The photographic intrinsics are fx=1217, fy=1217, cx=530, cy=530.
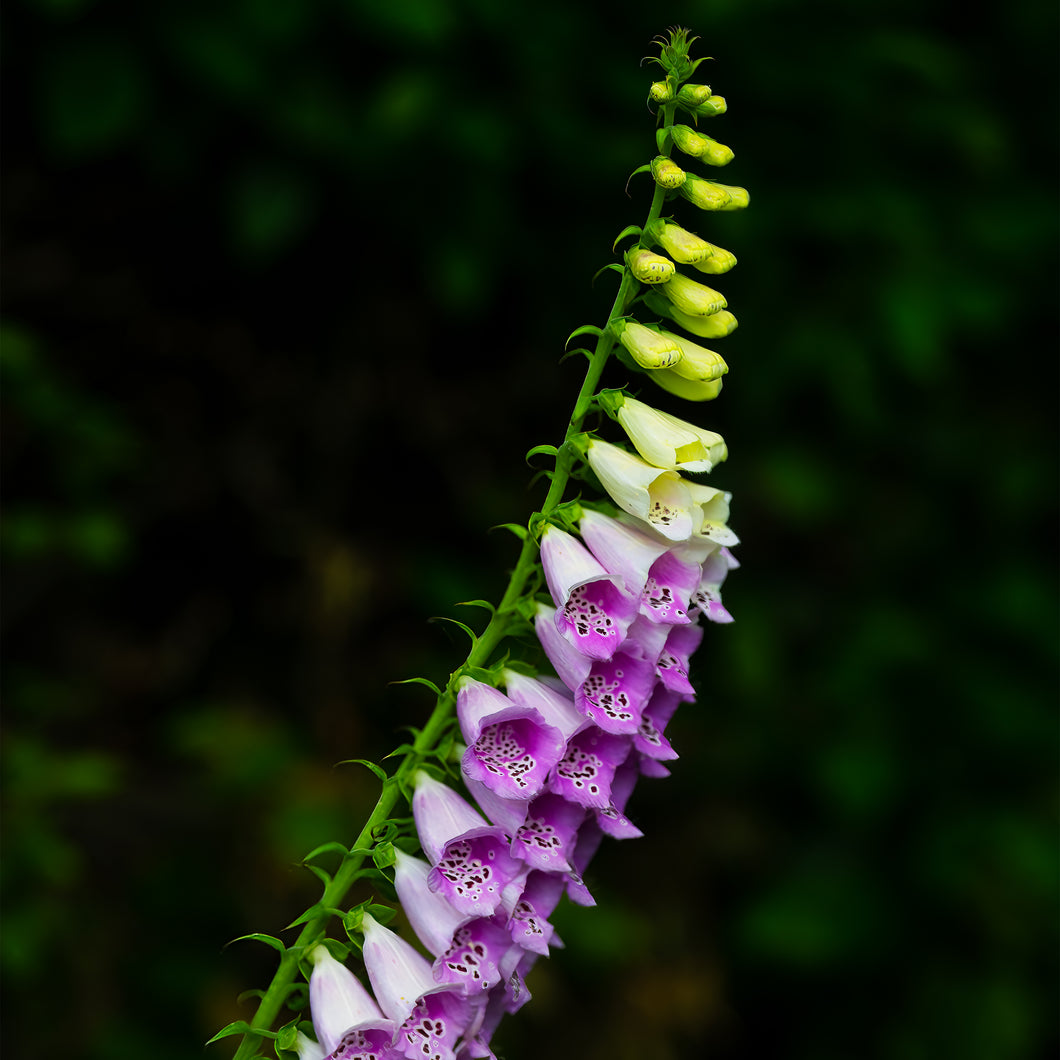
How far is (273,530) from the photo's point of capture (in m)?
3.25

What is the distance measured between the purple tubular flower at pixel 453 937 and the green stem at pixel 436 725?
8cm

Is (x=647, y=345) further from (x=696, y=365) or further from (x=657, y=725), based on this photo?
(x=657, y=725)

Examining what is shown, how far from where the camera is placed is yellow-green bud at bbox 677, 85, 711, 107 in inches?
41.9

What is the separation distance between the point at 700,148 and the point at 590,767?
56 centimetres

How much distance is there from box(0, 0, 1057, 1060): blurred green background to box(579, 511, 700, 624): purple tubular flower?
169cm

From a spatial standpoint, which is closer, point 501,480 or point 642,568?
point 642,568

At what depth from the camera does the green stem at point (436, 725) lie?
1.03m

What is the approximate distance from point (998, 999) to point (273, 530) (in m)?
2.33

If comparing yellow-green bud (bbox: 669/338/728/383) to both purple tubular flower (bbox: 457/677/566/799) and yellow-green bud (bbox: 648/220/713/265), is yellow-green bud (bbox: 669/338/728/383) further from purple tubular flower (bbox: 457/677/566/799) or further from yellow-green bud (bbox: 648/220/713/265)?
purple tubular flower (bbox: 457/677/566/799)

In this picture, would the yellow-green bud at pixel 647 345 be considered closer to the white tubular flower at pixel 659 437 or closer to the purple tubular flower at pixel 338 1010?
the white tubular flower at pixel 659 437

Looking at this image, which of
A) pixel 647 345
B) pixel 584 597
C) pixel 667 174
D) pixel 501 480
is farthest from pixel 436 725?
pixel 501 480

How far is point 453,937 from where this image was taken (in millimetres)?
1122

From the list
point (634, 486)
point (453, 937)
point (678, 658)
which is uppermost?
point (634, 486)

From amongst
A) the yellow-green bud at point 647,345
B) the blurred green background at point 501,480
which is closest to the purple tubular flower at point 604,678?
the yellow-green bud at point 647,345
